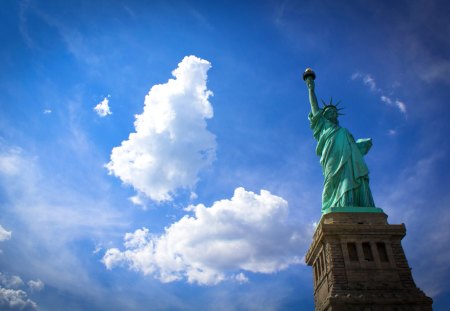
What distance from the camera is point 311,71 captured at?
32.0 metres

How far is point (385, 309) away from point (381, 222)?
5.46m

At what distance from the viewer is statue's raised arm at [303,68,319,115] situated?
2975 centimetres

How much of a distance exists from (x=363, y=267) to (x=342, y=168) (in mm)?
6982

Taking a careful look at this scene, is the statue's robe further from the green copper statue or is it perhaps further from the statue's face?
the statue's face

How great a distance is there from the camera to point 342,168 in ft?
81.1

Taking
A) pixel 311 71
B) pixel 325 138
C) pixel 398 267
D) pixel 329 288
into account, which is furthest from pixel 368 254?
pixel 311 71

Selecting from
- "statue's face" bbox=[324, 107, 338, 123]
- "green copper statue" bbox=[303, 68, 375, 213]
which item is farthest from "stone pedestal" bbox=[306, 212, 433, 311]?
"statue's face" bbox=[324, 107, 338, 123]

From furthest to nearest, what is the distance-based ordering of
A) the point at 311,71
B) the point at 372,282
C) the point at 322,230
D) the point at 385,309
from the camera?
the point at 311,71
the point at 322,230
the point at 372,282
the point at 385,309

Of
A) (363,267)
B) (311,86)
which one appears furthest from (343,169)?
(311,86)

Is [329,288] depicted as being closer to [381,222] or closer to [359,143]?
[381,222]

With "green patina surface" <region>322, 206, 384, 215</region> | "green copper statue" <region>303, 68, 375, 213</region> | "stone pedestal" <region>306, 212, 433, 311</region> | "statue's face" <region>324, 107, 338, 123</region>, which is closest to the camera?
"stone pedestal" <region>306, 212, 433, 311</region>

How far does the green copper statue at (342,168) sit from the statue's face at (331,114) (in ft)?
0.61

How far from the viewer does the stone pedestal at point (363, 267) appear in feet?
60.3

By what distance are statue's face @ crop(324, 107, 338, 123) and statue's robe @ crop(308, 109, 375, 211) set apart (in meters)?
1.28
